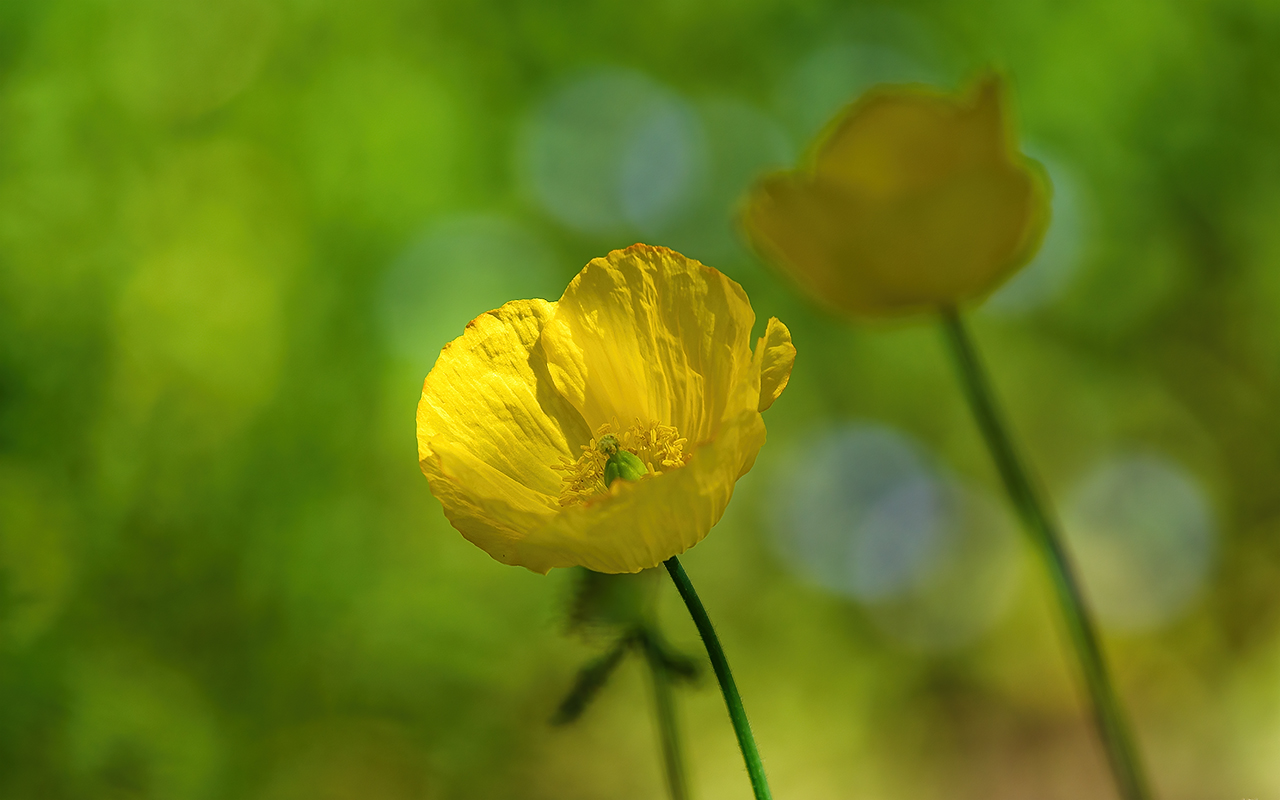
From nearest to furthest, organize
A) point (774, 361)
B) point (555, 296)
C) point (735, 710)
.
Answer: point (735, 710) < point (774, 361) < point (555, 296)

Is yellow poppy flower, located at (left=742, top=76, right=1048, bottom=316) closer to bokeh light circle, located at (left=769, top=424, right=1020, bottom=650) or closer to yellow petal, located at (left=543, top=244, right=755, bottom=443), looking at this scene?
yellow petal, located at (left=543, top=244, right=755, bottom=443)

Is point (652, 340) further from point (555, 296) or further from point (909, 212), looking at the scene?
point (555, 296)

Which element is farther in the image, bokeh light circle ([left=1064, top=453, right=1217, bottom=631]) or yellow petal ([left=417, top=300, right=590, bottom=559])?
bokeh light circle ([left=1064, top=453, right=1217, bottom=631])

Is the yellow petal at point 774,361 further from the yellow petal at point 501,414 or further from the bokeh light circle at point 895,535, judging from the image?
the bokeh light circle at point 895,535

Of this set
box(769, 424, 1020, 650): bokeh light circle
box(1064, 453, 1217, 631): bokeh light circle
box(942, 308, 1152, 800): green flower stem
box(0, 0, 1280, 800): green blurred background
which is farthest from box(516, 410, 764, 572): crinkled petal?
box(1064, 453, 1217, 631): bokeh light circle

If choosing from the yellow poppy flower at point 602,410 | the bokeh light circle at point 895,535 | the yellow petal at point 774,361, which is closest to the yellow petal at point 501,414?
the yellow poppy flower at point 602,410

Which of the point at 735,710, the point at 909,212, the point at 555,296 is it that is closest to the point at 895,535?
the point at 555,296
